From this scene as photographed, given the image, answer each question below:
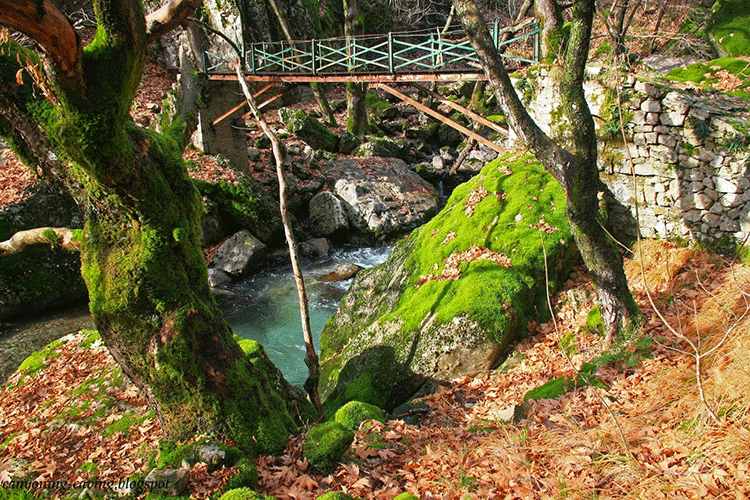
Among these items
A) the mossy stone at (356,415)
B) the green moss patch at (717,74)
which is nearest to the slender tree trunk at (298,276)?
the mossy stone at (356,415)

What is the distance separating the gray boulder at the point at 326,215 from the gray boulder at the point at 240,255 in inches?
76.5

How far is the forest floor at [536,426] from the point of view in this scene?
10.5ft

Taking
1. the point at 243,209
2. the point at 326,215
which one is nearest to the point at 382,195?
the point at 326,215

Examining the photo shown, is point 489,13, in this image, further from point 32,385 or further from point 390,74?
point 32,385

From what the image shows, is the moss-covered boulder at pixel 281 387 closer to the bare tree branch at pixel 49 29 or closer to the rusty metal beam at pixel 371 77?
the bare tree branch at pixel 49 29

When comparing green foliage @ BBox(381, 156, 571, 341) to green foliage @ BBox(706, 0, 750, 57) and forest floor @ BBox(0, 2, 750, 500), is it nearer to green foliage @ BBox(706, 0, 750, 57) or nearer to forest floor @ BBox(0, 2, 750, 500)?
forest floor @ BBox(0, 2, 750, 500)

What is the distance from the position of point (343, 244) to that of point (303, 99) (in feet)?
36.6

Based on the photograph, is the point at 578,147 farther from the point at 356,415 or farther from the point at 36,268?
the point at 36,268

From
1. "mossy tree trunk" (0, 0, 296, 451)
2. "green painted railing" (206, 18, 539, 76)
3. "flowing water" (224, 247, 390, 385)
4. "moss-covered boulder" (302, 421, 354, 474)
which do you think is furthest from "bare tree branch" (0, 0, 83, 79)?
"flowing water" (224, 247, 390, 385)

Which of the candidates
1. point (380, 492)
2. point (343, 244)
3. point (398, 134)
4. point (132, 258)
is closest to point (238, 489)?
point (380, 492)

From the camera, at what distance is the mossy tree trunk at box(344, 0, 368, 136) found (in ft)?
58.4

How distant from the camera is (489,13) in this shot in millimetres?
25297

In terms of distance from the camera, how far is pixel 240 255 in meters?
12.5

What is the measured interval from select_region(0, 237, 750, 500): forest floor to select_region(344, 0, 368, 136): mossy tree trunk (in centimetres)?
1442
